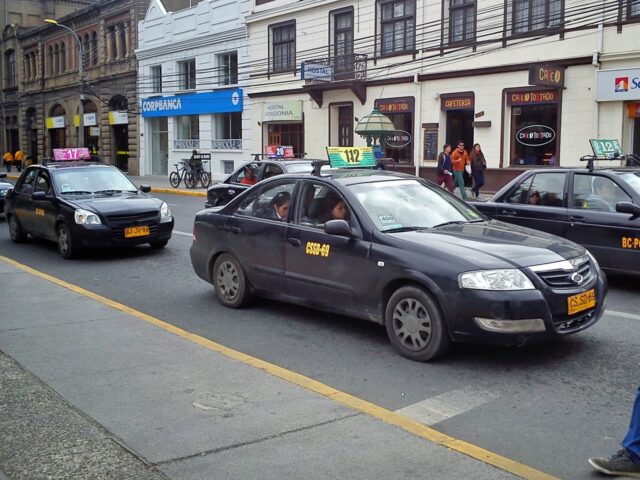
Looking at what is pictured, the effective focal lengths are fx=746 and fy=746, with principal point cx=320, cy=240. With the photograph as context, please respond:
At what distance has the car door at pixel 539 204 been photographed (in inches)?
372

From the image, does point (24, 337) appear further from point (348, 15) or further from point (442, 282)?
point (348, 15)

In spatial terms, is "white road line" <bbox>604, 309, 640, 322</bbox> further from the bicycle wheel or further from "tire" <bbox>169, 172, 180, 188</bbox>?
"tire" <bbox>169, 172, 180, 188</bbox>

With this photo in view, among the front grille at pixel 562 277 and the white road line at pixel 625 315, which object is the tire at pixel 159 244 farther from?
the front grille at pixel 562 277

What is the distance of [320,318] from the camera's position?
7.70m

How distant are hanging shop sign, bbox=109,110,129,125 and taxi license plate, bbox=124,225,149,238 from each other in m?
31.9

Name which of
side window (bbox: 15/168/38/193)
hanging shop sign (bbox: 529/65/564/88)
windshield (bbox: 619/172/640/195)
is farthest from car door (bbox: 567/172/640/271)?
hanging shop sign (bbox: 529/65/564/88)

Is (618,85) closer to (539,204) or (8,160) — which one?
(539,204)

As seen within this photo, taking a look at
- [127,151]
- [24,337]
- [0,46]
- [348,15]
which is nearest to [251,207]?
[24,337]

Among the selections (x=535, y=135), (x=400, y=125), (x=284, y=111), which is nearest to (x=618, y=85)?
(x=535, y=135)

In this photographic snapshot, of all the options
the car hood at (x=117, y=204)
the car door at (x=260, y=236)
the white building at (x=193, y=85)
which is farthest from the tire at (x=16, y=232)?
the white building at (x=193, y=85)

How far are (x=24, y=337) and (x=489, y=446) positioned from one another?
176 inches

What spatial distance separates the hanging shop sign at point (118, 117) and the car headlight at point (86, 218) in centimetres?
3194

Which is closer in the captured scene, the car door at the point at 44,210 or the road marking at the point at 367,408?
the road marking at the point at 367,408

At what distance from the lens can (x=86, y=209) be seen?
11531 mm
